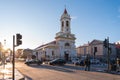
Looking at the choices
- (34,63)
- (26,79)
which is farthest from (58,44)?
(26,79)

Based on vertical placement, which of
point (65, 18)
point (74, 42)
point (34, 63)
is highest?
point (65, 18)

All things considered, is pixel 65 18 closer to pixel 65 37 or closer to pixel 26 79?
pixel 65 37

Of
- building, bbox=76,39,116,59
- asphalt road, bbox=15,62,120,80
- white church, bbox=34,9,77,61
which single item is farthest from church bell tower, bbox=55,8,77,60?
asphalt road, bbox=15,62,120,80

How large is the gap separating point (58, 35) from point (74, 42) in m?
6.83

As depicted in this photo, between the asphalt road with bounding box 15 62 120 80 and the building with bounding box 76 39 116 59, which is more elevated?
the building with bounding box 76 39 116 59

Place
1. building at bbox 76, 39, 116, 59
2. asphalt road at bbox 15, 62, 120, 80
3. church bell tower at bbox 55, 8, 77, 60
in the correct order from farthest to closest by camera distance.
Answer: building at bbox 76, 39, 116, 59, church bell tower at bbox 55, 8, 77, 60, asphalt road at bbox 15, 62, 120, 80

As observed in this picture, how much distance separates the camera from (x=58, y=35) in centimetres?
9781

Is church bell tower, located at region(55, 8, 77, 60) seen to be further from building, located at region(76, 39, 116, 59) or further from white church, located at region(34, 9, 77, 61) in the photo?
building, located at region(76, 39, 116, 59)

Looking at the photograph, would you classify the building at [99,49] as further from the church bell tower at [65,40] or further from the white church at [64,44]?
the white church at [64,44]

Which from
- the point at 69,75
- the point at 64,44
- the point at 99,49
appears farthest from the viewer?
the point at 99,49

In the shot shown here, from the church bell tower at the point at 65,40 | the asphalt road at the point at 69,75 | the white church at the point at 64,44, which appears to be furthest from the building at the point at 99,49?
the asphalt road at the point at 69,75

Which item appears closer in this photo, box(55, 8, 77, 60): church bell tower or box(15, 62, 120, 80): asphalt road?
box(15, 62, 120, 80): asphalt road

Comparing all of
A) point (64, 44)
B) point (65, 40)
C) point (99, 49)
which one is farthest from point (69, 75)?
point (99, 49)

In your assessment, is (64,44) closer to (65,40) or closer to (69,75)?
(65,40)
